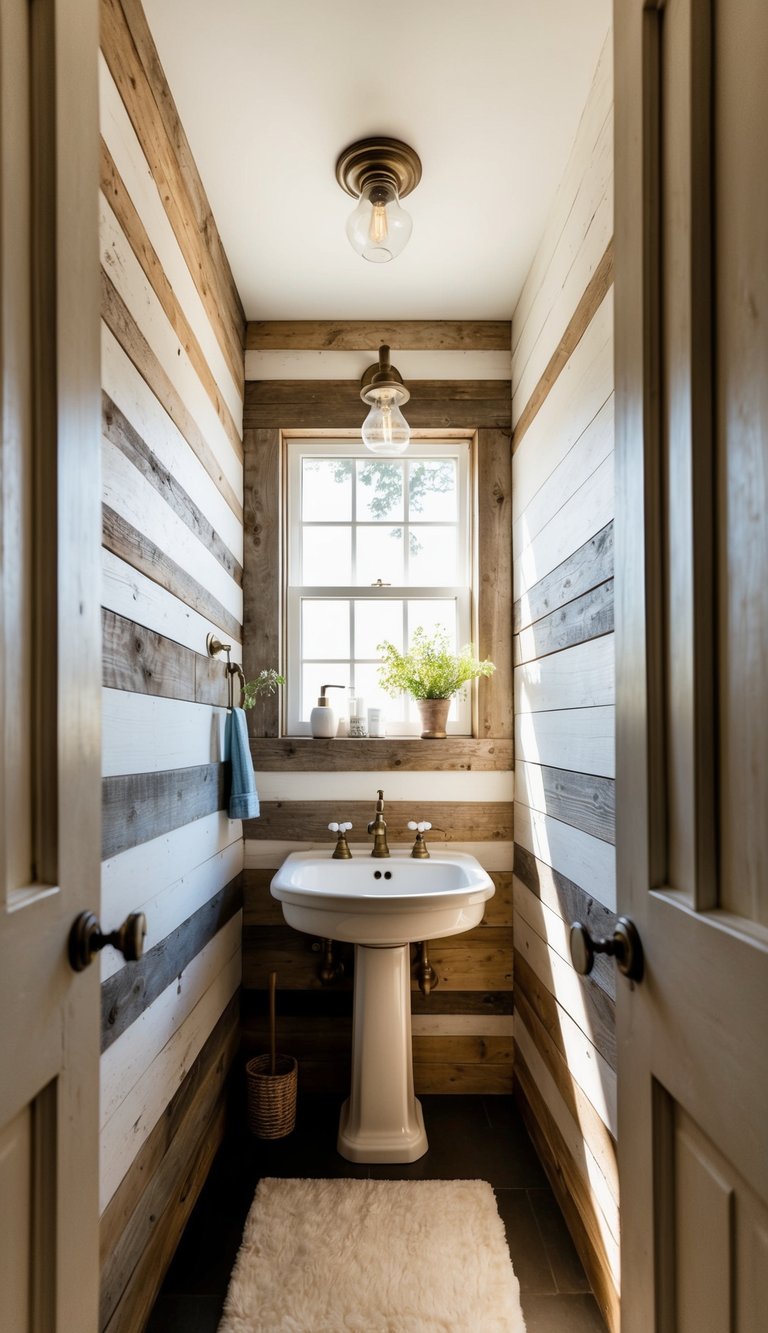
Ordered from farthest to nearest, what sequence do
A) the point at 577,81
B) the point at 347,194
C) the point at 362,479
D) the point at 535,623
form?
the point at 362,479, the point at 535,623, the point at 347,194, the point at 577,81

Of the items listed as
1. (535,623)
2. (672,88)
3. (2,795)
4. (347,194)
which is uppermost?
(347,194)

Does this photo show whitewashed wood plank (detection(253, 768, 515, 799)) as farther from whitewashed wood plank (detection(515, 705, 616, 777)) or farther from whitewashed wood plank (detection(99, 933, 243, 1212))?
whitewashed wood plank (detection(99, 933, 243, 1212))

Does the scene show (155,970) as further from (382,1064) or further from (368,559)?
(368,559)

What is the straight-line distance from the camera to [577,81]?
5.79ft

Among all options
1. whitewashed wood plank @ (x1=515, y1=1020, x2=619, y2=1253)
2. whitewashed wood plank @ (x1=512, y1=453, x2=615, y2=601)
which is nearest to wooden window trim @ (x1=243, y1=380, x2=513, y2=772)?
whitewashed wood plank @ (x1=512, y1=453, x2=615, y2=601)

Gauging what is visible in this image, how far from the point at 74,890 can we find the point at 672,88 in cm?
101

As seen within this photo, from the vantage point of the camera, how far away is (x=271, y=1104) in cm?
234

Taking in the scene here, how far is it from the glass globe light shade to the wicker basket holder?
2.30 metres

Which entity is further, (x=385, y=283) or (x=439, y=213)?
(x=385, y=283)

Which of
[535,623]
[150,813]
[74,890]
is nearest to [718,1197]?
[74,890]

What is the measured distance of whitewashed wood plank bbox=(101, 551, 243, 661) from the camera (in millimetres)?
1382

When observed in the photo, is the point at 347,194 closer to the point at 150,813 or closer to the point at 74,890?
the point at 150,813

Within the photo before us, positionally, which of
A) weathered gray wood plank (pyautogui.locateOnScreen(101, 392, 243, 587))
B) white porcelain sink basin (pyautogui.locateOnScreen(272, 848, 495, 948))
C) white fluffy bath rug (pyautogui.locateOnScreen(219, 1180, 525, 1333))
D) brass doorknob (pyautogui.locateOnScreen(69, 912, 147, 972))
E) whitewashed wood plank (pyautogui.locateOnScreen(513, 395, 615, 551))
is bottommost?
white fluffy bath rug (pyautogui.locateOnScreen(219, 1180, 525, 1333))

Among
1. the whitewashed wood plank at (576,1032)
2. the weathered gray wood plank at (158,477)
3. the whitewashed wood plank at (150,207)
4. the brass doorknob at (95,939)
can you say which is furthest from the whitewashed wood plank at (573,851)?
the whitewashed wood plank at (150,207)
